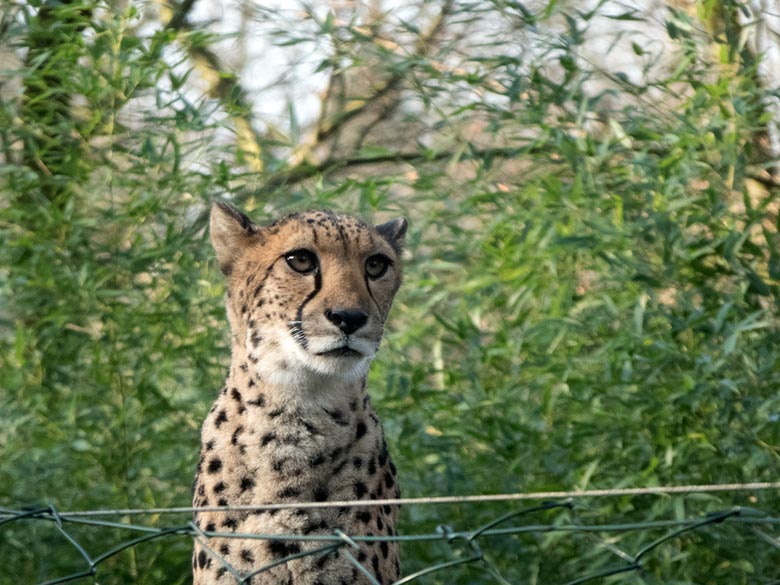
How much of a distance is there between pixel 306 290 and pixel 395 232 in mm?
395

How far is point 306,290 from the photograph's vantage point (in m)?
2.52

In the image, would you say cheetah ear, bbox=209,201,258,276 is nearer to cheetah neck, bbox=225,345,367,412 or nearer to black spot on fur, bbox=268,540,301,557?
cheetah neck, bbox=225,345,367,412

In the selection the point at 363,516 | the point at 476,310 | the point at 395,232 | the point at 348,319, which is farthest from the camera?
the point at 476,310

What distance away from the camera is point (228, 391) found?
262cm

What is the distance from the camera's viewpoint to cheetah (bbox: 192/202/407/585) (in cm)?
245

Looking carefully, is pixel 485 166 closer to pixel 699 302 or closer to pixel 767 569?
pixel 699 302

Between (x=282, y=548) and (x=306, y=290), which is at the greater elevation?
(x=306, y=290)

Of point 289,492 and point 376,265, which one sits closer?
point 289,492

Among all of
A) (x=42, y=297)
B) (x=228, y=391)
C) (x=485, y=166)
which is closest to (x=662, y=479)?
Answer: (x=485, y=166)

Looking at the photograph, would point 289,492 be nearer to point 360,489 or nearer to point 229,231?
point 360,489

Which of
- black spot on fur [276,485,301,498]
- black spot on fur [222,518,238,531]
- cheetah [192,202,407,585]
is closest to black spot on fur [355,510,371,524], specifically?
cheetah [192,202,407,585]

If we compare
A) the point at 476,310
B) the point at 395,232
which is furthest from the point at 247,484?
the point at 476,310

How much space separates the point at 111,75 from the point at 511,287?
4.35 ft

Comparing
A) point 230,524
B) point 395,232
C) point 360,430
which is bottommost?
point 230,524
